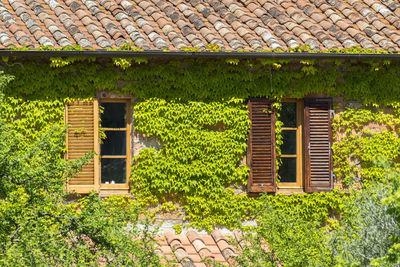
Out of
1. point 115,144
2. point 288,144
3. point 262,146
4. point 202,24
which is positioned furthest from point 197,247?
point 202,24

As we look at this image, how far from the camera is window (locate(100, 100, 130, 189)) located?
33.2ft

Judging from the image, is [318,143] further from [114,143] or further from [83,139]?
[83,139]

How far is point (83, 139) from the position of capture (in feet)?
32.4

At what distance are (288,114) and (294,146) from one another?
0.51 meters

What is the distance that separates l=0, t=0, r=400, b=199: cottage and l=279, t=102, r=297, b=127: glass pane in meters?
0.02

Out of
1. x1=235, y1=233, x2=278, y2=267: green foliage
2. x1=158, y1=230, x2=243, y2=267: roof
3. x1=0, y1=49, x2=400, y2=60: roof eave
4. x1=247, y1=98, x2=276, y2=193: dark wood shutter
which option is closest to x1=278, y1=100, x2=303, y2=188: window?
x1=247, y1=98, x2=276, y2=193: dark wood shutter

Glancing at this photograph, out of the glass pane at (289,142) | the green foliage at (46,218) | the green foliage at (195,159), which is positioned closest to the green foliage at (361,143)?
the glass pane at (289,142)

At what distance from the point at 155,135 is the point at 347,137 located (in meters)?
3.00

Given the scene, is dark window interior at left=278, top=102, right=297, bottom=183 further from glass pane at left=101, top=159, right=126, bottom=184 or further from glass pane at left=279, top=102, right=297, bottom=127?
glass pane at left=101, top=159, right=126, bottom=184

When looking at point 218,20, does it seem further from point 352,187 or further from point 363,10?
point 352,187

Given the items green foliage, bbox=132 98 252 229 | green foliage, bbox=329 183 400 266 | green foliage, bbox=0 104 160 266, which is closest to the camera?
green foliage, bbox=0 104 160 266

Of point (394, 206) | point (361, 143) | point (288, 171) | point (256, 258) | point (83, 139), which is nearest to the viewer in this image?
point (394, 206)

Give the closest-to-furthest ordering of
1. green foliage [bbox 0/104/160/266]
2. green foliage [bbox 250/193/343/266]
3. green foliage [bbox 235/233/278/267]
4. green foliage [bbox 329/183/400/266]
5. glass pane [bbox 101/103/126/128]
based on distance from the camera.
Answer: green foliage [bbox 0/104/160/266] → green foliage [bbox 329/183/400/266] → green foliage [bbox 250/193/343/266] → green foliage [bbox 235/233/278/267] → glass pane [bbox 101/103/126/128]

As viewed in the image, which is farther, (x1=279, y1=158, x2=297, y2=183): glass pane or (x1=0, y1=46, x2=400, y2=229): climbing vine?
(x1=279, y1=158, x2=297, y2=183): glass pane
